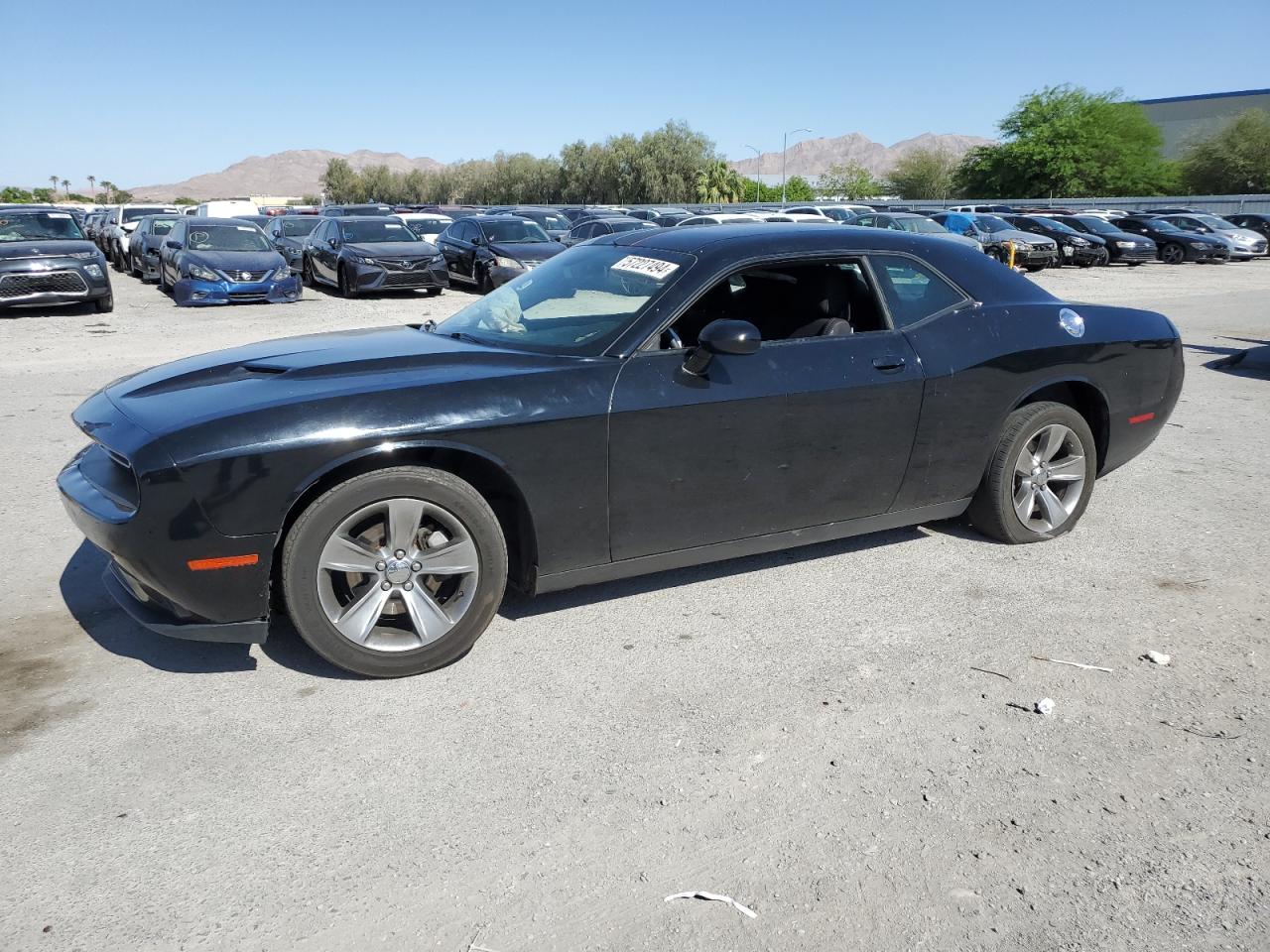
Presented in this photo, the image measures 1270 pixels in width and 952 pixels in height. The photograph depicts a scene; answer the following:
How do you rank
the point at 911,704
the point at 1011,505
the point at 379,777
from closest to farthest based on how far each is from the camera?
the point at 379,777 < the point at 911,704 < the point at 1011,505

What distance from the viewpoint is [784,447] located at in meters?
4.24

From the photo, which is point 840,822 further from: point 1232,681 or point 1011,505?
point 1011,505

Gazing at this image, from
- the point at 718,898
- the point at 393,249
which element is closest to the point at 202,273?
the point at 393,249

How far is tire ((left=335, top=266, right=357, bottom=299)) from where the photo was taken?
18.2 meters

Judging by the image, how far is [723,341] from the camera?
3920 mm

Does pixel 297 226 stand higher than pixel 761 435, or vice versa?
pixel 761 435

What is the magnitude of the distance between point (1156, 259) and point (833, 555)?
30879mm

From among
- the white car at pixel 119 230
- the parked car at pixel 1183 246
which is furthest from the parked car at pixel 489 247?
the parked car at pixel 1183 246

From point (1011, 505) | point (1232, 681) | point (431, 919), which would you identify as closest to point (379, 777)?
point (431, 919)

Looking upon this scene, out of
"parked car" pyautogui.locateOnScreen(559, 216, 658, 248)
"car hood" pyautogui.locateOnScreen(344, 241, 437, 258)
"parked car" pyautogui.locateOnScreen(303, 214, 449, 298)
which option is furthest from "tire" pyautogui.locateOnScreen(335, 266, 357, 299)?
"parked car" pyautogui.locateOnScreen(559, 216, 658, 248)

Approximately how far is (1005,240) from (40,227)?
72.5 ft

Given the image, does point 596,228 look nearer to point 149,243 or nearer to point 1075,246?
point 149,243

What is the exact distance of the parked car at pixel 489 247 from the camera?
62.2 feet

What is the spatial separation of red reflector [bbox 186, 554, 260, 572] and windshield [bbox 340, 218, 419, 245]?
1635 centimetres
